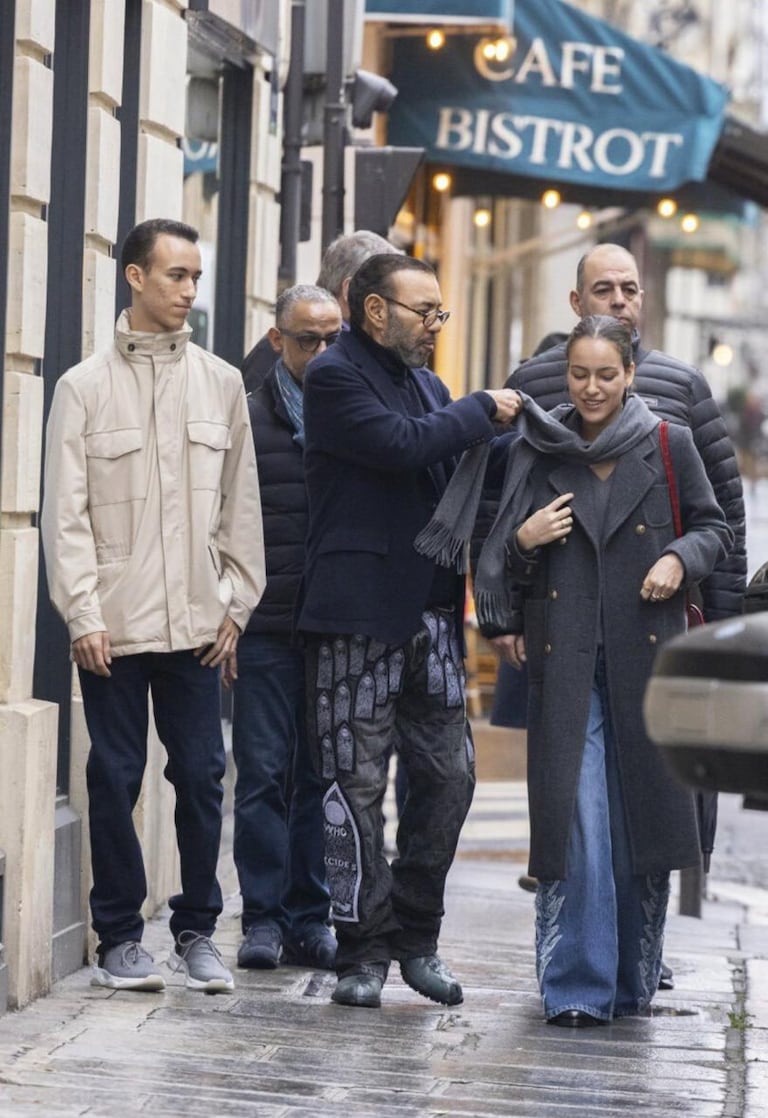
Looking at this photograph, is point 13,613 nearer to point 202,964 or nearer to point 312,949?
point 202,964

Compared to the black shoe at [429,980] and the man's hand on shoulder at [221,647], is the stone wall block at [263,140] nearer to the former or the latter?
the man's hand on shoulder at [221,647]

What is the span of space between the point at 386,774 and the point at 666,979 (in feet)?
4.20

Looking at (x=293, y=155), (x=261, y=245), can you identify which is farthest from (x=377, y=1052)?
(x=293, y=155)

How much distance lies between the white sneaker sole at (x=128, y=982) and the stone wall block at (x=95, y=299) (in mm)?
1883

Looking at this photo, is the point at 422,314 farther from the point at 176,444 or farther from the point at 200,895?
the point at 200,895

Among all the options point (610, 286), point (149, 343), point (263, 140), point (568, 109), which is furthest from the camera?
point (568, 109)

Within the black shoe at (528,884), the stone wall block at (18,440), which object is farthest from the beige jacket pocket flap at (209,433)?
the black shoe at (528,884)

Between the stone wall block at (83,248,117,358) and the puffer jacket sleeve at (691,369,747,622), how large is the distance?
5.98 ft

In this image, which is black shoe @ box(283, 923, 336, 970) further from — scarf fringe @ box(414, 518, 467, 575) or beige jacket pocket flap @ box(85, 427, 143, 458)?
beige jacket pocket flap @ box(85, 427, 143, 458)

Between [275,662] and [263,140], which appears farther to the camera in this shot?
[263,140]

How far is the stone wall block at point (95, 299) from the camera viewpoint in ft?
23.4

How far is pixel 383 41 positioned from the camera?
1501 centimetres

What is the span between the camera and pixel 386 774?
665 cm

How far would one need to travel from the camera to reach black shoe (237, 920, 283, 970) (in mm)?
7012
